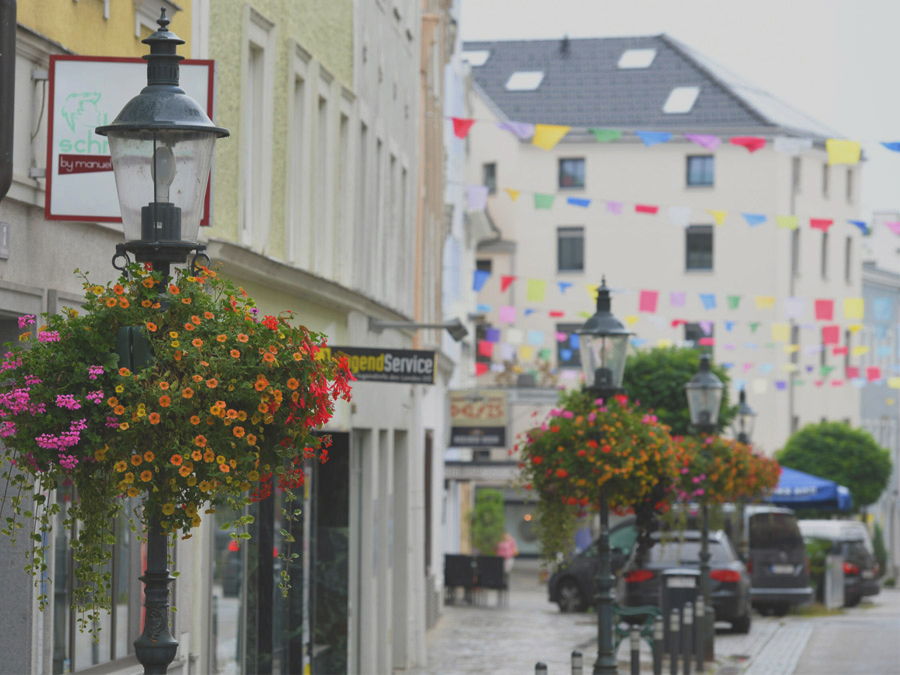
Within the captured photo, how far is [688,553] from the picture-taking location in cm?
2655

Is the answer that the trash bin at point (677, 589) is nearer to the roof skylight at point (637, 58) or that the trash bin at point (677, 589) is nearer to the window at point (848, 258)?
the roof skylight at point (637, 58)

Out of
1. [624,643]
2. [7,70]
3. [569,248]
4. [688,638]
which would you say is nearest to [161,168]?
[7,70]

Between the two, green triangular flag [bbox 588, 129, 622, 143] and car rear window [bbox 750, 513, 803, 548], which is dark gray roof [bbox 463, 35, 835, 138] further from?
green triangular flag [bbox 588, 129, 622, 143]

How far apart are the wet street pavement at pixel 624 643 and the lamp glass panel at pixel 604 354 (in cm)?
511

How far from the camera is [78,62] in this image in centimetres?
910

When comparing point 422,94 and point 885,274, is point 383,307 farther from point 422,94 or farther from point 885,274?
point 885,274

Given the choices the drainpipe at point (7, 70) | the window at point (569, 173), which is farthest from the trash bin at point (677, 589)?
Result: the window at point (569, 173)

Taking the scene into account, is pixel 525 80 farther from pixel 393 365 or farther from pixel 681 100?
pixel 393 365

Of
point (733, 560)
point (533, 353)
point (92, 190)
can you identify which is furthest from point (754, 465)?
point (533, 353)

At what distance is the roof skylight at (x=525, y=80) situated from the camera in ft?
188

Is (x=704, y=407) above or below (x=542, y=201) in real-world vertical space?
below

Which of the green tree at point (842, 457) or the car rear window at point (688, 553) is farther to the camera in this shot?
the green tree at point (842, 457)

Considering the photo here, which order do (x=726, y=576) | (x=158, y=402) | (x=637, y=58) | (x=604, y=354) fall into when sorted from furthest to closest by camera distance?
1. (x=637, y=58)
2. (x=726, y=576)
3. (x=604, y=354)
4. (x=158, y=402)

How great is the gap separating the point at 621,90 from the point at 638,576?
110 ft
